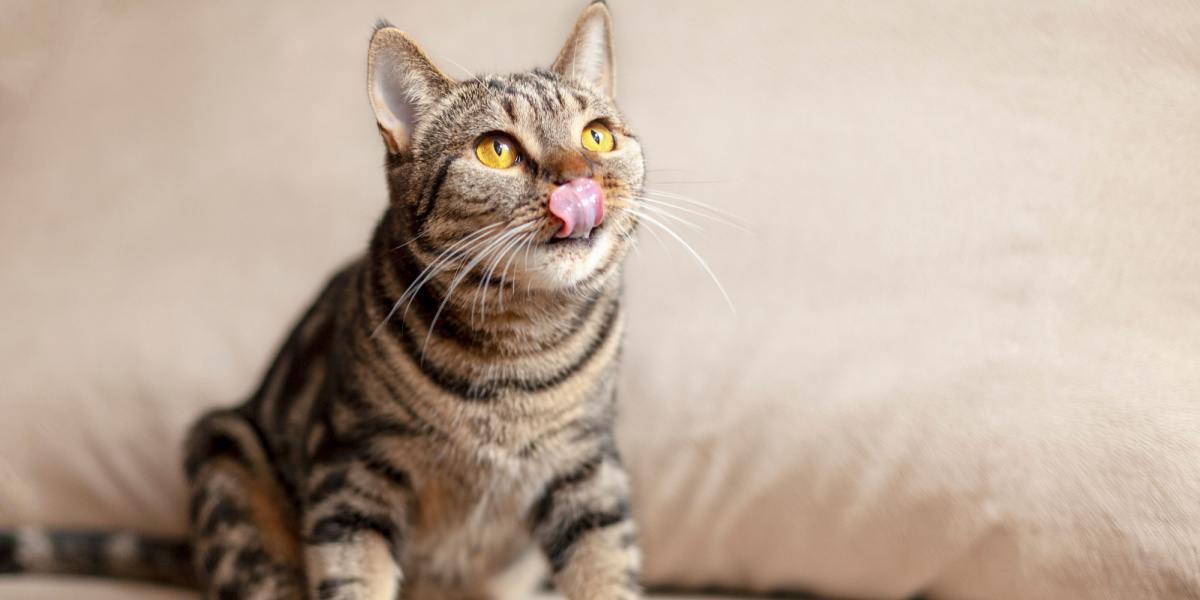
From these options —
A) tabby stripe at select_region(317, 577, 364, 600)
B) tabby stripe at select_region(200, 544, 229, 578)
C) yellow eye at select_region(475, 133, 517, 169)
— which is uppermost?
yellow eye at select_region(475, 133, 517, 169)

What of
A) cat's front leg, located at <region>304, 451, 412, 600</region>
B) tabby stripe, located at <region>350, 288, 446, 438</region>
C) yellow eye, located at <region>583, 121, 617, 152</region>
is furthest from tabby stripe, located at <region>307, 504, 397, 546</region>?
yellow eye, located at <region>583, 121, 617, 152</region>

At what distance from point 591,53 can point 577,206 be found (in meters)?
0.31

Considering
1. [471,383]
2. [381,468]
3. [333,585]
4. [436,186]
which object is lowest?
[333,585]

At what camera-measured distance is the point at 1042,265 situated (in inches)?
47.7

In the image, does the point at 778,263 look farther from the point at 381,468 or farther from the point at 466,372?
the point at 381,468

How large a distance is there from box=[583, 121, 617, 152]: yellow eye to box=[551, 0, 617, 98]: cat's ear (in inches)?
4.2

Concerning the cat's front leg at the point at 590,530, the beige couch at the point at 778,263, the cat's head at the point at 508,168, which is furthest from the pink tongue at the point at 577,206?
the beige couch at the point at 778,263

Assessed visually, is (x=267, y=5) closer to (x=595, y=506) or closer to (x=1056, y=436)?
(x=595, y=506)

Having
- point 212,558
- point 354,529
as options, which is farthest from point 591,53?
point 212,558

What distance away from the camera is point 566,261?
0.96 metres

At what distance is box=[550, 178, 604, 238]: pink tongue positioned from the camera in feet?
3.05

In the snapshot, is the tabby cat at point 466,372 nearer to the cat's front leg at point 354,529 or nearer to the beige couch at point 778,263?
the cat's front leg at point 354,529

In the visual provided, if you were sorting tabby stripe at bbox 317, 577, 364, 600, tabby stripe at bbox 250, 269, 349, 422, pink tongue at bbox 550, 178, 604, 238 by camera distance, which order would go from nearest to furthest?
pink tongue at bbox 550, 178, 604, 238
tabby stripe at bbox 317, 577, 364, 600
tabby stripe at bbox 250, 269, 349, 422

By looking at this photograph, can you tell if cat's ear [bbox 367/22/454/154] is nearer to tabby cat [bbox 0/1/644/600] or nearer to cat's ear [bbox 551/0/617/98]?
tabby cat [bbox 0/1/644/600]
